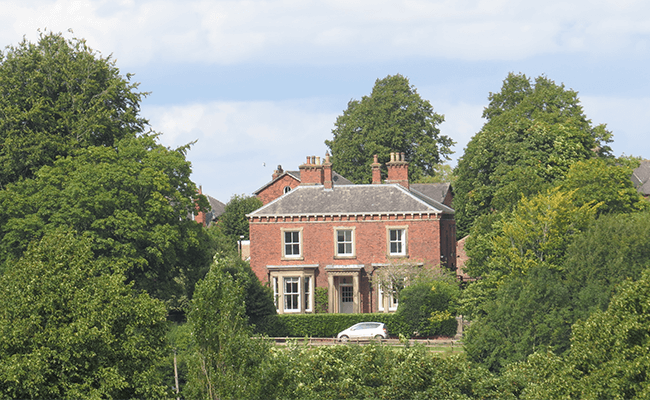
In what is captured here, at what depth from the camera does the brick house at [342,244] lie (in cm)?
5272

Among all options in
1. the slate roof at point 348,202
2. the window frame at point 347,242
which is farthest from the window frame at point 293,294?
the slate roof at point 348,202

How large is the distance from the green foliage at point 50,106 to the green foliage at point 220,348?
25122 millimetres

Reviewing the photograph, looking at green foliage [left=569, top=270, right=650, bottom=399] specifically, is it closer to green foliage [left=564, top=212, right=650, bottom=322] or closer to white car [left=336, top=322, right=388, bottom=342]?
green foliage [left=564, top=212, right=650, bottom=322]

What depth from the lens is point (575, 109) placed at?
202ft

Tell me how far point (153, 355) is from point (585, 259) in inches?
886

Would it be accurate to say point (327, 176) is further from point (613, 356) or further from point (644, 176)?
point (644, 176)

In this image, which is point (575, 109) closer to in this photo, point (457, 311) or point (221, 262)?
point (457, 311)

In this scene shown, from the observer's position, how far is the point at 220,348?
20.7 meters

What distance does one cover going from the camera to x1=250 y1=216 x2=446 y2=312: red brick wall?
52.7m

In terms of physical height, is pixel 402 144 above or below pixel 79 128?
above

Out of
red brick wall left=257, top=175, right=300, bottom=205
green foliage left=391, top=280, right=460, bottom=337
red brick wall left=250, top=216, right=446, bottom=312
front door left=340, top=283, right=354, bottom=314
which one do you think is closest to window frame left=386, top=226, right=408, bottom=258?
red brick wall left=250, top=216, right=446, bottom=312

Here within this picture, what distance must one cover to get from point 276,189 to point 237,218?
18.6 ft

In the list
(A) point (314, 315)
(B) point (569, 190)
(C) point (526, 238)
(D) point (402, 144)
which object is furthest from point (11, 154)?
(D) point (402, 144)

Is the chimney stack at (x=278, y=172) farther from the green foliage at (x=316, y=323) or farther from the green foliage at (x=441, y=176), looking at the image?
the green foliage at (x=316, y=323)
